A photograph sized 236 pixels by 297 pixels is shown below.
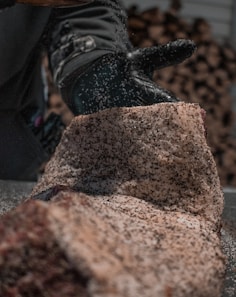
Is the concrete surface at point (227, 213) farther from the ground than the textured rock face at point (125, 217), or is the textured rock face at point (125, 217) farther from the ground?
the textured rock face at point (125, 217)

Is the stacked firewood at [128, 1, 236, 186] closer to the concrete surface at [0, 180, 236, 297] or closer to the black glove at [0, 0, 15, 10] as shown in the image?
the concrete surface at [0, 180, 236, 297]

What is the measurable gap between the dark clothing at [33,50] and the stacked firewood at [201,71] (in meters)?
1.85

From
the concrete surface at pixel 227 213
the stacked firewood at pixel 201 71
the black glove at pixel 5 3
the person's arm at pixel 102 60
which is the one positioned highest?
the black glove at pixel 5 3

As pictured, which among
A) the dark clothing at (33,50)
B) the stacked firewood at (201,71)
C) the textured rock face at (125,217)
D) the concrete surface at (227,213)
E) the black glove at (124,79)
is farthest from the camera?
the stacked firewood at (201,71)

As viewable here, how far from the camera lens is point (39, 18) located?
1997mm

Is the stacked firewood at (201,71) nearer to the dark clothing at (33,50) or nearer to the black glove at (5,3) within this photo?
the dark clothing at (33,50)

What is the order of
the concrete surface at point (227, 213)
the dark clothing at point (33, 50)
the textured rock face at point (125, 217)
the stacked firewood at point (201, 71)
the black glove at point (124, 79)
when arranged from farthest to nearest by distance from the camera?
Result: the stacked firewood at point (201, 71)
the dark clothing at point (33, 50)
the black glove at point (124, 79)
the concrete surface at point (227, 213)
the textured rock face at point (125, 217)

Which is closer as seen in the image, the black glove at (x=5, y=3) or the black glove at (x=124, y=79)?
the black glove at (x=5, y=3)

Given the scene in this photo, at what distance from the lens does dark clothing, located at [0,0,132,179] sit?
189cm

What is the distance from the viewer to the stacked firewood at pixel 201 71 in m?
3.96

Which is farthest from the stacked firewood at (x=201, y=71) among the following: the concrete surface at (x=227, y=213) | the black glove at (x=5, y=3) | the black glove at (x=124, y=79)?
the black glove at (x=5, y=3)

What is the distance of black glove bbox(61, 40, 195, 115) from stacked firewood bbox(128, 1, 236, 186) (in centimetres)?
228

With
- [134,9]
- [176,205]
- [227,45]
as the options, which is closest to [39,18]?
[176,205]

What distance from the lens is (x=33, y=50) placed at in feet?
6.80
